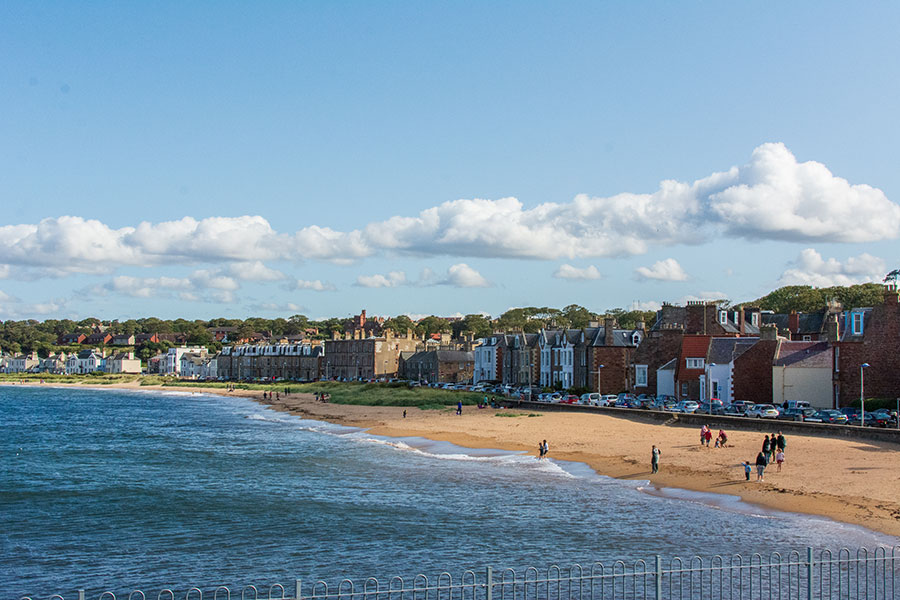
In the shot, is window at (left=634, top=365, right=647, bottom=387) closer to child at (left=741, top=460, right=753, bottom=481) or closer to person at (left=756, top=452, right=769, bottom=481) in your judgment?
child at (left=741, top=460, right=753, bottom=481)

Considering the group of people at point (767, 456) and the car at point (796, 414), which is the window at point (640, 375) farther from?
the group of people at point (767, 456)

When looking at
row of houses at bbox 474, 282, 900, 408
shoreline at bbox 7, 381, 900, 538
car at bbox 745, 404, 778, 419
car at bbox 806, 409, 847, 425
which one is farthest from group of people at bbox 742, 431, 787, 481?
Answer: row of houses at bbox 474, 282, 900, 408

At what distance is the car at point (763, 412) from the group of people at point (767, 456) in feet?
45.4

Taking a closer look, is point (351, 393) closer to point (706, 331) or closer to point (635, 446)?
point (706, 331)

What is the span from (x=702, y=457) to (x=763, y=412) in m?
14.4

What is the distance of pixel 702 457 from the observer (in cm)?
4150

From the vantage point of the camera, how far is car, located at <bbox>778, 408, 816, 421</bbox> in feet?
169

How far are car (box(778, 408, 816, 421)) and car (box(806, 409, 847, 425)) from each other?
0.84ft

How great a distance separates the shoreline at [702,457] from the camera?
3067 centimetres

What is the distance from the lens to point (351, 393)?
352 feet

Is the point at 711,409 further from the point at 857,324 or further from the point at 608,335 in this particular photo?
the point at 608,335

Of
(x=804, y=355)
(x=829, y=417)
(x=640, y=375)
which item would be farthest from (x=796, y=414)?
(x=640, y=375)

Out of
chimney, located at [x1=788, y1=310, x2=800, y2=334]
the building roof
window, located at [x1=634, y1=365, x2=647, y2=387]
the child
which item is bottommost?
the child

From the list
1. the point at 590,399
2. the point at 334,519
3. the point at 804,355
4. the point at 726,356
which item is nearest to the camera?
Result: the point at 334,519
